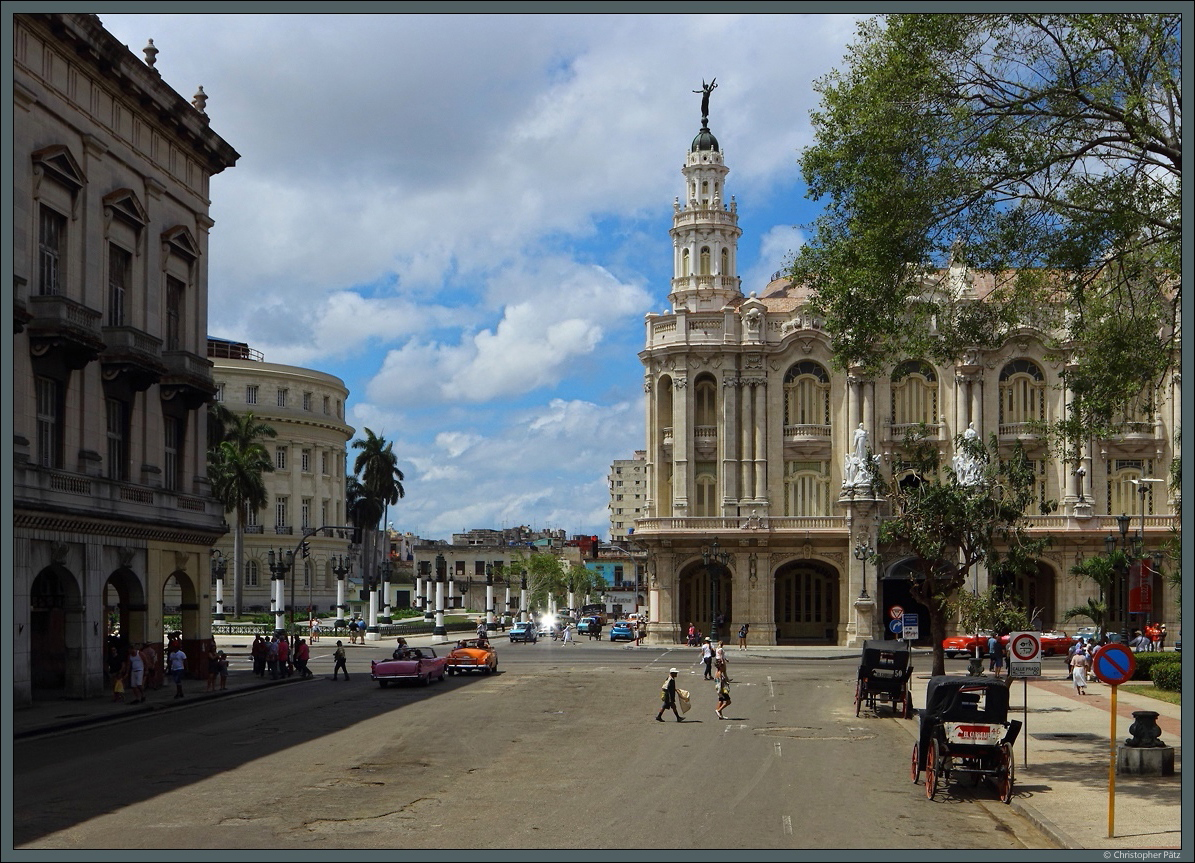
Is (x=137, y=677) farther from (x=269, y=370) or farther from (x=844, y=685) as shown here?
(x=269, y=370)

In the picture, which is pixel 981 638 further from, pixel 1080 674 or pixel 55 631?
pixel 55 631

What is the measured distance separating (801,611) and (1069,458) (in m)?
51.1

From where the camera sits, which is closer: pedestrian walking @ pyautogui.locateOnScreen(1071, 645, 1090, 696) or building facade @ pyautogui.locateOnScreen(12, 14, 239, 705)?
building facade @ pyautogui.locateOnScreen(12, 14, 239, 705)

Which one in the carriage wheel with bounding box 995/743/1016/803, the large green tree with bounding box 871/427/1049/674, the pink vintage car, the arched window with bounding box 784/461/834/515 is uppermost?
the arched window with bounding box 784/461/834/515

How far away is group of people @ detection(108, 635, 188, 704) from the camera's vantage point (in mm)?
36250

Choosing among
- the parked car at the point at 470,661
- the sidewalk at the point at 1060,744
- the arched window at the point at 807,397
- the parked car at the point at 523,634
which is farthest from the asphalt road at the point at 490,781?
the parked car at the point at 523,634

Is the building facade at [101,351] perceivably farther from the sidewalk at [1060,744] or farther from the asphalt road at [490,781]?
the asphalt road at [490,781]

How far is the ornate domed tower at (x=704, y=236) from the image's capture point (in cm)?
7862

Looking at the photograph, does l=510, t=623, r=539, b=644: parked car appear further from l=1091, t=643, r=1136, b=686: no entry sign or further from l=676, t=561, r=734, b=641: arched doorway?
l=1091, t=643, r=1136, b=686: no entry sign

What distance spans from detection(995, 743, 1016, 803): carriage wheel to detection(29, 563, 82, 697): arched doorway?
25141 millimetres

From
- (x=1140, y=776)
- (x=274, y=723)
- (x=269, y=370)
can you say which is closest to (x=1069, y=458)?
(x=1140, y=776)

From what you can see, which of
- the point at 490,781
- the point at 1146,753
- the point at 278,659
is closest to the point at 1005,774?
the point at 1146,753

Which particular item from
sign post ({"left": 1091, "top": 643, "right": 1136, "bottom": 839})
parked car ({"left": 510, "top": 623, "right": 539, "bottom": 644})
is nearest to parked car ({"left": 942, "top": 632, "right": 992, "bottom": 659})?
parked car ({"left": 510, "top": 623, "right": 539, "bottom": 644})

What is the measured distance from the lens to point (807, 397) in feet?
253
